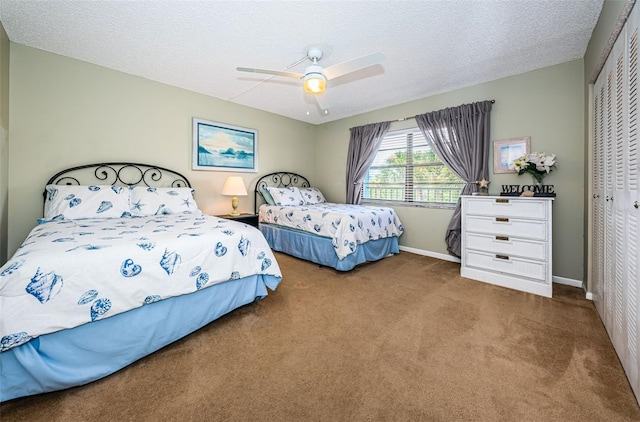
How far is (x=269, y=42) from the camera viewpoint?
2.35 meters

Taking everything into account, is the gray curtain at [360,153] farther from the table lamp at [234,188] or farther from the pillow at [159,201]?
the pillow at [159,201]

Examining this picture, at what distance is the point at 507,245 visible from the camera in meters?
2.64

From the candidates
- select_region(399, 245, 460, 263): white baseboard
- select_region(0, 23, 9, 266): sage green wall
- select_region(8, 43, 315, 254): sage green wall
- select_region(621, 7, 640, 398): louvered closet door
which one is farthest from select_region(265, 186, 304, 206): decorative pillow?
select_region(621, 7, 640, 398): louvered closet door

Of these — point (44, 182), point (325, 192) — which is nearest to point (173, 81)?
point (44, 182)

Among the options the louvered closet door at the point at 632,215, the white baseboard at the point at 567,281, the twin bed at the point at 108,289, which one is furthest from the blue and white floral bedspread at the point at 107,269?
the white baseboard at the point at 567,281

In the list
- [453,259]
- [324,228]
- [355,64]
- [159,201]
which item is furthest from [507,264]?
[159,201]

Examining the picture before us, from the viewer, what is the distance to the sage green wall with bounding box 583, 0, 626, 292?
1.70 m

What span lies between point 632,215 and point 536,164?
1.52 metres

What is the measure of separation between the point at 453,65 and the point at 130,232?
3477mm

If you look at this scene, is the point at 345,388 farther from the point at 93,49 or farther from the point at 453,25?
the point at 93,49

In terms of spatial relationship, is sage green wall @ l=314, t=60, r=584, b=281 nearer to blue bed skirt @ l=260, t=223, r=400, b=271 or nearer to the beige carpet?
the beige carpet

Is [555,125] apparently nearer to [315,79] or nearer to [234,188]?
[315,79]

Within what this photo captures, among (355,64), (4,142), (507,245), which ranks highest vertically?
(355,64)

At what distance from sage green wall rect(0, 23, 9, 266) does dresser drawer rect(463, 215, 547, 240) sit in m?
4.58
